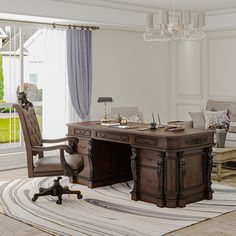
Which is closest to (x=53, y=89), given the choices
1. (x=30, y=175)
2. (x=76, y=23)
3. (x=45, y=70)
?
(x=45, y=70)

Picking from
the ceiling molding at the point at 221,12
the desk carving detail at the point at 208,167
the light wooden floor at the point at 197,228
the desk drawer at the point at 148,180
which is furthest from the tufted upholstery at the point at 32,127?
the ceiling molding at the point at 221,12

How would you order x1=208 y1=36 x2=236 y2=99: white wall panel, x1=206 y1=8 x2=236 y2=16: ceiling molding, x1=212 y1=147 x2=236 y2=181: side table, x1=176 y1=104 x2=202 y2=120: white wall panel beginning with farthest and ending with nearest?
x1=176 y1=104 x2=202 y2=120: white wall panel < x1=208 y1=36 x2=236 y2=99: white wall panel < x1=206 y1=8 x2=236 y2=16: ceiling molding < x1=212 y1=147 x2=236 y2=181: side table

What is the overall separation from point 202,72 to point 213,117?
1272 mm

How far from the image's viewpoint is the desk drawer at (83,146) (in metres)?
5.88

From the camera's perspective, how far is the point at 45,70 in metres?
7.76

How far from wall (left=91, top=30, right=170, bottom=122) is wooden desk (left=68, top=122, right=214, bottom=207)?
2.66m

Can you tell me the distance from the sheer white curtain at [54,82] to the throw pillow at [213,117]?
2501mm

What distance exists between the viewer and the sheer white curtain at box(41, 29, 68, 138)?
25.4 feet

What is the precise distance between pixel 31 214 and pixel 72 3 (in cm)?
363

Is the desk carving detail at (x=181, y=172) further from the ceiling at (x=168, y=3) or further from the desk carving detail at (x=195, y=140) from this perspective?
the ceiling at (x=168, y=3)

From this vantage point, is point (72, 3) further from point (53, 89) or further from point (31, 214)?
point (31, 214)

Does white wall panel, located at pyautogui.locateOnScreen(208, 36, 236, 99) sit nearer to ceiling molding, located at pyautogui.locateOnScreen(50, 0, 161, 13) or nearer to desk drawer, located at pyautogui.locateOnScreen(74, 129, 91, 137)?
ceiling molding, located at pyautogui.locateOnScreen(50, 0, 161, 13)

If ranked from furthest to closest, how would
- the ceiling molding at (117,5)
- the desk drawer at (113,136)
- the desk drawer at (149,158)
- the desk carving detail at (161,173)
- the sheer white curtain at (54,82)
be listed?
the sheer white curtain at (54,82)
the ceiling molding at (117,5)
the desk drawer at (113,136)
the desk drawer at (149,158)
the desk carving detail at (161,173)

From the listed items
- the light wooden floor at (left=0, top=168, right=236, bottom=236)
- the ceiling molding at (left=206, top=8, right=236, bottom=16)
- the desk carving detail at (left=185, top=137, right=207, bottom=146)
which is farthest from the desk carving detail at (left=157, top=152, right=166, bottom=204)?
the ceiling molding at (left=206, top=8, right=236, bottom=16)
